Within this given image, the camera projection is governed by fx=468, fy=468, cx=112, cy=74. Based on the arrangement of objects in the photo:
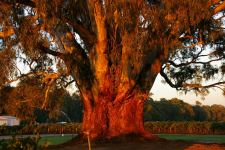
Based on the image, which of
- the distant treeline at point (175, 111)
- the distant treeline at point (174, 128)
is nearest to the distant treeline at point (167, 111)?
the distant treeline at point (175, 111)

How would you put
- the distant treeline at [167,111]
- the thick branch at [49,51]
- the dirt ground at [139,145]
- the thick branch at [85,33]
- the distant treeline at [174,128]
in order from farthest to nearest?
the distant treeline at [167,111] → the distant treeline at [174,128] → the thick branch at [85,33] → the thick branch at [49,51] → the dirt ground at [139,145]

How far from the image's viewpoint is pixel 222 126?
47.8m

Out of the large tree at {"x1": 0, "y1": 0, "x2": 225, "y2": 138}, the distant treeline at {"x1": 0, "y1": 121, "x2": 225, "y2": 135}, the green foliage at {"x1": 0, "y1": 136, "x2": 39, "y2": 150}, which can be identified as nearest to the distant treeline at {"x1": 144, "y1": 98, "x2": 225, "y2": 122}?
the distant treeline at {"x1": 0, "y1": 121, "x2": 225, "y2": 135}

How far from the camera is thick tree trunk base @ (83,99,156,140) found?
16156 mm

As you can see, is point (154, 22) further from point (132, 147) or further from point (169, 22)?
point (132, 147)

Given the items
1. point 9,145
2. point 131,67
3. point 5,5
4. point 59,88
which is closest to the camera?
point 9,145

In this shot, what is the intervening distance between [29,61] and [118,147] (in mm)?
5468

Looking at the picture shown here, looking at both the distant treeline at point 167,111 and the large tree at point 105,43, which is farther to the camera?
the distant treeline at point 167,111

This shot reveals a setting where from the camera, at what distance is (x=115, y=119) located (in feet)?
53.6

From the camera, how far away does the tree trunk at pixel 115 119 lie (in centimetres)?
1617

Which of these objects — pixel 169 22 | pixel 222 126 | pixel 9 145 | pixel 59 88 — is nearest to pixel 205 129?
pixel 222 126

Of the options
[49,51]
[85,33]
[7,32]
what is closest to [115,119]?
[85,33]

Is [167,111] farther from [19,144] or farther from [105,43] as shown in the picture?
[19,144]

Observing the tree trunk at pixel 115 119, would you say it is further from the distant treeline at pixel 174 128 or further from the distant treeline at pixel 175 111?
the distant treeline at pixel 175 111
